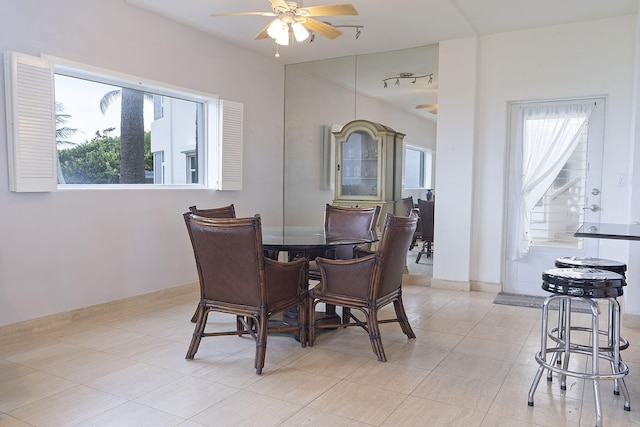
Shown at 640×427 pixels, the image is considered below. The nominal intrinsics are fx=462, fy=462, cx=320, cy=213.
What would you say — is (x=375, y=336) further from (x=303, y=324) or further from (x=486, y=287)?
(x=486, y=287)

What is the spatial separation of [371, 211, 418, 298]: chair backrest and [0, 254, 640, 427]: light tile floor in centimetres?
45

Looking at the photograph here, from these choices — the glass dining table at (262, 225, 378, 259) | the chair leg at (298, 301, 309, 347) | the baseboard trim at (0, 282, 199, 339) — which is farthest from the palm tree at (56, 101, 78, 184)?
the chair leg at (298, 301, 309, 347)

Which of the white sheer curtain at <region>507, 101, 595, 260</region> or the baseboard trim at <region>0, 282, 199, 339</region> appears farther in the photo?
the white sheer curtain at <region>507, 101, 595, 260</region>

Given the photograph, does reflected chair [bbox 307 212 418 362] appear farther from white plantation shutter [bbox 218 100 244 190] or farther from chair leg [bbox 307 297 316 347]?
white plantation shutter [bbox 218 100 244 190]

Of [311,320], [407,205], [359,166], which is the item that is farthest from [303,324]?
[359,166]

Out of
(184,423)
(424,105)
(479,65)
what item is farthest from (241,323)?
(479,65)

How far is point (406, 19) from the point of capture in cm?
418

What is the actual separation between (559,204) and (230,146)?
11.0ft

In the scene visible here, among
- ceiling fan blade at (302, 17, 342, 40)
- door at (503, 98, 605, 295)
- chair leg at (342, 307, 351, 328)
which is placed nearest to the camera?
ceiling fan blade at (302, 17, 342, 40)

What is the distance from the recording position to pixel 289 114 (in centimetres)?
580

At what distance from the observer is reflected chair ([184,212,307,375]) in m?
2.60

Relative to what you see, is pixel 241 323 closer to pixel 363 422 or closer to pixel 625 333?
pixel 363 422

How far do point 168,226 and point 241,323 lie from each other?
1492 millimetres

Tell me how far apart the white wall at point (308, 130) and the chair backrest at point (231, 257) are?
9.87 ft
